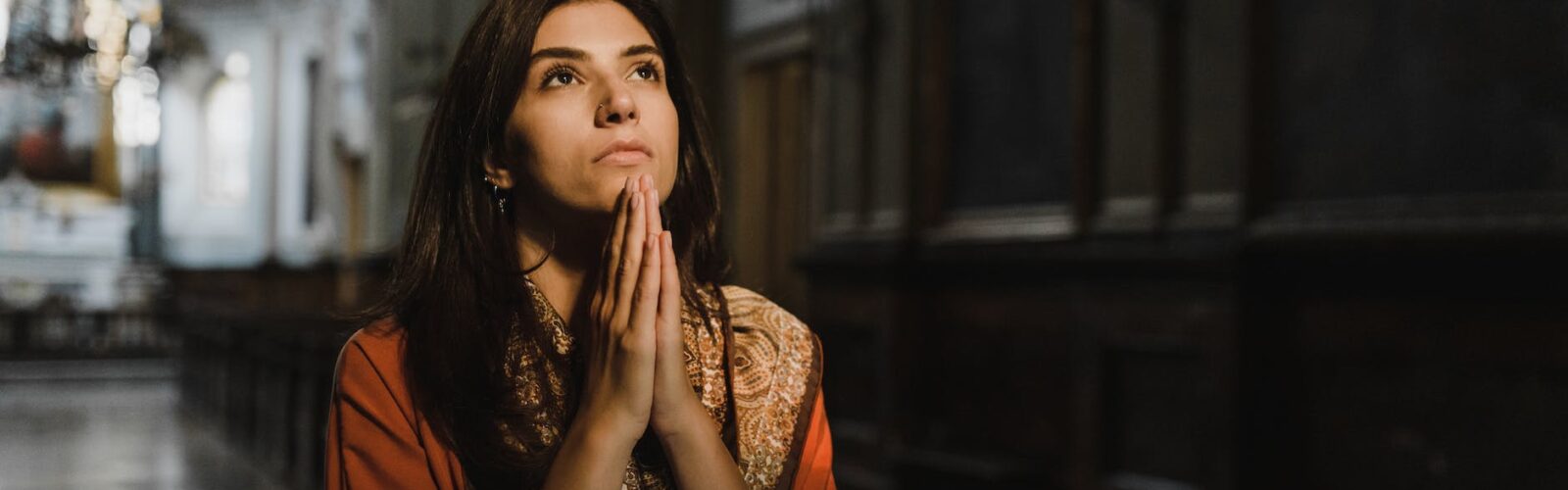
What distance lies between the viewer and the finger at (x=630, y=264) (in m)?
1.29

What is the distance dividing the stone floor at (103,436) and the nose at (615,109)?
738 centimetres

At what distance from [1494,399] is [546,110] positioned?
9.10ft

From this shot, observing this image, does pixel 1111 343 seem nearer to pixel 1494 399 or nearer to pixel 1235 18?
pixel 1235 18

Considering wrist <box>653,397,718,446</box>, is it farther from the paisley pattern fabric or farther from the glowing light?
the glowing light

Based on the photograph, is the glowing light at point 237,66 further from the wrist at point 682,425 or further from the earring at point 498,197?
the wrist at point 682,425

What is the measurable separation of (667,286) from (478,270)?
252 mm

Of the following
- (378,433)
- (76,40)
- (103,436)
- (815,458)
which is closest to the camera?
(378,433)

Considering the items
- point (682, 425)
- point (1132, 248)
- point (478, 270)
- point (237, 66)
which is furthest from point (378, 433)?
point (237, 66)

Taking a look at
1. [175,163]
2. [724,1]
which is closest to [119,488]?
[724,1]

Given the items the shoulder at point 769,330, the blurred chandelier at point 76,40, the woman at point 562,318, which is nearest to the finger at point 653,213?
the woman at point 562,318

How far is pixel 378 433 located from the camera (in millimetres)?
1395

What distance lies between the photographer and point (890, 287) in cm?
594

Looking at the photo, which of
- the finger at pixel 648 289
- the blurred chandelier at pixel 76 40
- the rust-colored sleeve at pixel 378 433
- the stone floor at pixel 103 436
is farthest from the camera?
the blurred chandelier at pixel 76 40

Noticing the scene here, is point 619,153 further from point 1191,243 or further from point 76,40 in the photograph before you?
point 76,40
